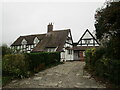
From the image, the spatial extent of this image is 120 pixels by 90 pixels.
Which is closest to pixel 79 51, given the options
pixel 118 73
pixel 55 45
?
pixel 55 45

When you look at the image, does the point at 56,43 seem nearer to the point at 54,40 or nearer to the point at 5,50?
the point at 54,40

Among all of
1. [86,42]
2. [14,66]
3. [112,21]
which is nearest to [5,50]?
[14,66]

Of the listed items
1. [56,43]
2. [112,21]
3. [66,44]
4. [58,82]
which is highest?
[112,21]

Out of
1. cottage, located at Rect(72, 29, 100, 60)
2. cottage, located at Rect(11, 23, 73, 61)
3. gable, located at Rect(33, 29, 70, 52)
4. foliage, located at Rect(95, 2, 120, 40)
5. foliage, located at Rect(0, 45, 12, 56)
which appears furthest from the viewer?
cottage, located at Rect(72, 29, 100, 60)

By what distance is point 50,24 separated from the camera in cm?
3475

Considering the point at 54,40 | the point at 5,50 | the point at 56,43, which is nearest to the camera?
the point at 5,50

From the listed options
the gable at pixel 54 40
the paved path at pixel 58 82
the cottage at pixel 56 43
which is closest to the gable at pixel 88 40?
the cottage at pixel 56 43

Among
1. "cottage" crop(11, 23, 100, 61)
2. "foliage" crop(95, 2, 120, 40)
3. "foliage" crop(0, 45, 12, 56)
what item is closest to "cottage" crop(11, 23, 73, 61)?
"cottage" crop(11, 23, 100, 61)

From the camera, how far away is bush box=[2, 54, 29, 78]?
936 cm

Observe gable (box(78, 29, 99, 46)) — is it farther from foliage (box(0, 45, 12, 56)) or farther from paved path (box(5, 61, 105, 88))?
paved path (box(5, 61, 105, 88))

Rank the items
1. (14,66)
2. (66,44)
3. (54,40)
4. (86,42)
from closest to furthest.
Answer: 1. (14,66)
2. (86,42)
3. (66,44)
4. (54,40)

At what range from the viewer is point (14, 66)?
9672 millimetres

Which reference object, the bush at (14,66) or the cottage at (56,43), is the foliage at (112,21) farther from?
the cottage at (56,43)

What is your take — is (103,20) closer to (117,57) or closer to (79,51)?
(117,57)
